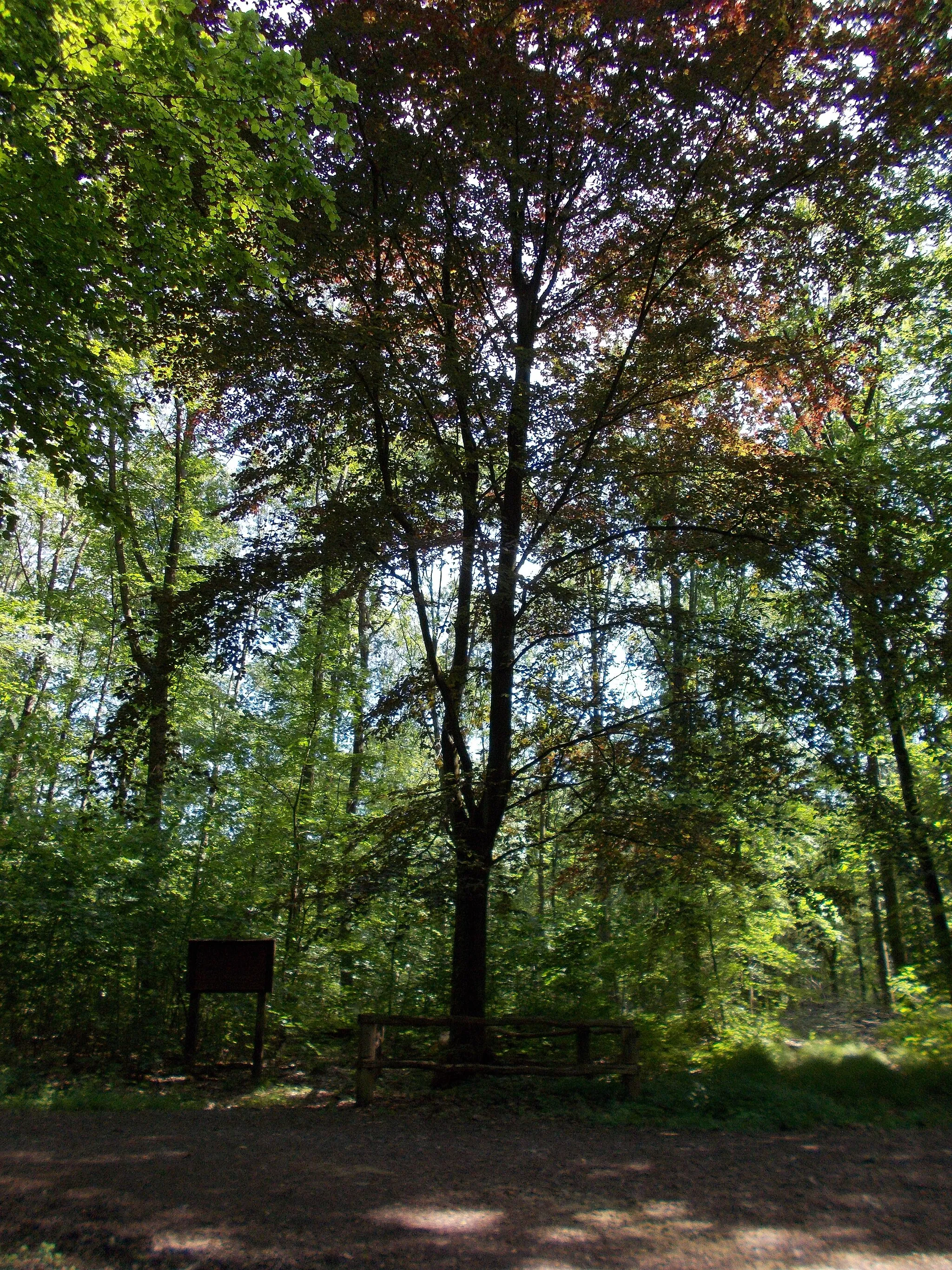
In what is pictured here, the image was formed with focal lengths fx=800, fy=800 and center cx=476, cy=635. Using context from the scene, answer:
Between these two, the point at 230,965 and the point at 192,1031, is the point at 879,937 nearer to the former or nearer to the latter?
the point at 230,965

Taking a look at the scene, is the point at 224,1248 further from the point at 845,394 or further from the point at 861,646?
the point at 845,394

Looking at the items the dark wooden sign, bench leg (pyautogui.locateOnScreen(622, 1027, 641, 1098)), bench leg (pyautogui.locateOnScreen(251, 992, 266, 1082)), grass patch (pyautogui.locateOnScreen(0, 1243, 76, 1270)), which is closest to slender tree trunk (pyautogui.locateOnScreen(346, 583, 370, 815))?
the dark wooden sign

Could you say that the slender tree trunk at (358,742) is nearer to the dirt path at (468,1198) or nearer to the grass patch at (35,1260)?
the dirt path at (468,1198)

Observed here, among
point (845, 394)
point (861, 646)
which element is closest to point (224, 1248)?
point (861, 646)

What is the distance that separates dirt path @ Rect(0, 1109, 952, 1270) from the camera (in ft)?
12.0

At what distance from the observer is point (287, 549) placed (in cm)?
921

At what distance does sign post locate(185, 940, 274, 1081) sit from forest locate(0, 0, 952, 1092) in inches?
38.7

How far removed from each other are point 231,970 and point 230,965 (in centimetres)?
6

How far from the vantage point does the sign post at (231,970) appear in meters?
9.66

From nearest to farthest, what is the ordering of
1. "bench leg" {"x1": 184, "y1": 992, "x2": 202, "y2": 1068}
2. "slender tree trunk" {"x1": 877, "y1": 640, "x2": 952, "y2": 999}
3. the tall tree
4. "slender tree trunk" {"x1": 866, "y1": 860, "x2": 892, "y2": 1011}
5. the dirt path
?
the dirt path
the tall tree
"slender tree trunk" {"x1": 877, "y1": 640, "x2": 952, "y2": 999}
"bench leg" {"x1": 184, "y1": 992, "x2": 202, "y2": 1068}
"slender tree trunk" {"x1": 866, "y1": 860, "x2": 892, "y2": 1011}

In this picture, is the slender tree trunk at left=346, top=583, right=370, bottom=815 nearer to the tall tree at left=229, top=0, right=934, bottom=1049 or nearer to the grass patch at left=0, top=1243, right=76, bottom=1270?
the tall tree at left=229, top=0, right=934, bottom=1049

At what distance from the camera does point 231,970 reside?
9711 millimetres

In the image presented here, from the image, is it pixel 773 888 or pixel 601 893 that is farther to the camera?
pixel 773 888

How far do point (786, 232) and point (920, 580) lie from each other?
4.10 m
